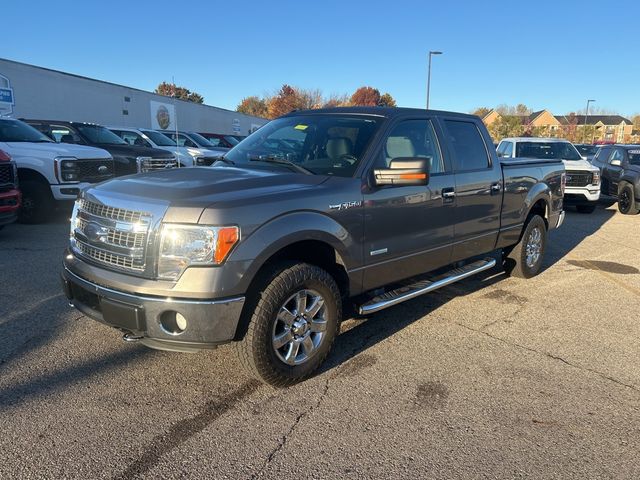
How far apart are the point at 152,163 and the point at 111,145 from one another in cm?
116

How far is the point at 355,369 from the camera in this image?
3.64m

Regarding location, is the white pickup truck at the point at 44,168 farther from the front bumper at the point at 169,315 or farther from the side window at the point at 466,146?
the side window at the point at 466,146

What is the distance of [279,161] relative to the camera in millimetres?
4016

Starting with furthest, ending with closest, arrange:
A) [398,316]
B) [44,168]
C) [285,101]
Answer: [285,101], [44,168], [398,316]

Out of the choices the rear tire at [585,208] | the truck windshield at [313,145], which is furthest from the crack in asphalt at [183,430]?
the rear tire at [585,208]

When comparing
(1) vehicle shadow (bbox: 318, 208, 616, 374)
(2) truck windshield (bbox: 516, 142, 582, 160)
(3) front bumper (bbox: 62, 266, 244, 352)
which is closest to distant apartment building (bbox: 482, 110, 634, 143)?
(2) truck windshield (bbox: 516, 142, 582, 160)

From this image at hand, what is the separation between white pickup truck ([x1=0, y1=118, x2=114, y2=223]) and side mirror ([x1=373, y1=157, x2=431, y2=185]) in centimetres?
666

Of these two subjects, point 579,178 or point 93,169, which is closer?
point 93,169

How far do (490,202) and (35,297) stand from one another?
15.5ft

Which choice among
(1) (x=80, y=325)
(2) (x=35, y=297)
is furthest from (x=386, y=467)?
(2) (x=35, y=297)

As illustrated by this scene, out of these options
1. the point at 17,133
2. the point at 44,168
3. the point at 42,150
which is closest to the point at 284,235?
the point at 44,168

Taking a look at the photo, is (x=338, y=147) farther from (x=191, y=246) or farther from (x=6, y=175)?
(x=6, y=175)

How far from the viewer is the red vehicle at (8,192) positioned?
688 centimetres

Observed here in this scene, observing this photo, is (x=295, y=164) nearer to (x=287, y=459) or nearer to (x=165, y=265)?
(x=165, y=265)
